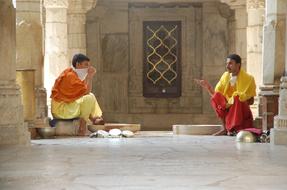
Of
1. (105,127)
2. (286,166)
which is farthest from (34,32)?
(286,166)

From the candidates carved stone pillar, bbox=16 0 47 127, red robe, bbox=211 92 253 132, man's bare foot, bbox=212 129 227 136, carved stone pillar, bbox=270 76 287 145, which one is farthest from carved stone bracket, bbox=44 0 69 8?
carved stone pillar, bbox=270 76 287 145

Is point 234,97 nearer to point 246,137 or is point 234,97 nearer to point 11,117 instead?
point 246,137

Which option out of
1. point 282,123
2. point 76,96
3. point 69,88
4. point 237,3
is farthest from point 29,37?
point 237,3

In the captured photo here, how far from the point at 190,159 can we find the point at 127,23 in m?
11.4

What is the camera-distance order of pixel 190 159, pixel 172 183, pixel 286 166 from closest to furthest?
pixel 172 183
pixel 286 166
pixel 190 159

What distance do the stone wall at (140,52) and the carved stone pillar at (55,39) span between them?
158 inches

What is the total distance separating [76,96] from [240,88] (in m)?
2.49

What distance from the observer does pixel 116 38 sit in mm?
17203

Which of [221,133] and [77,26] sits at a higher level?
Result: [77,26]

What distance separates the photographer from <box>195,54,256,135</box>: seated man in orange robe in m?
9.96

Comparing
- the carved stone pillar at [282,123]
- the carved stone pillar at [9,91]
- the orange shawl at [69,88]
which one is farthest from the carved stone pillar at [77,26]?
the carved stone pillar at [282,123]

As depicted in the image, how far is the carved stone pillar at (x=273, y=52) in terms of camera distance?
30.9ft

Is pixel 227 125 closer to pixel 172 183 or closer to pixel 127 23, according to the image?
pixel 172 183

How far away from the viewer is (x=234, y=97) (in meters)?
10.0
